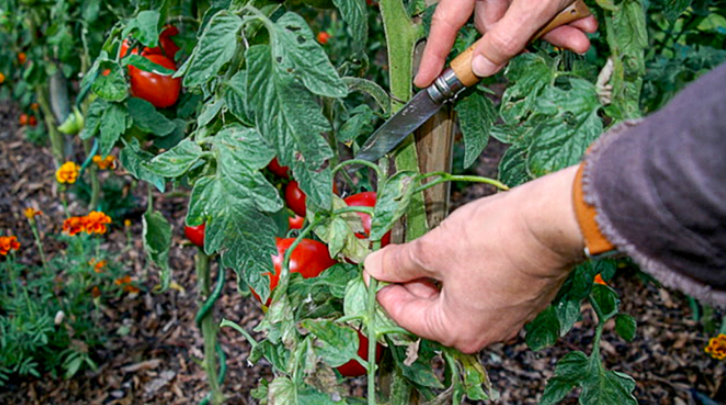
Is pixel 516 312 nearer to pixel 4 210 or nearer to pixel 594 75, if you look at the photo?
pixel 594 75

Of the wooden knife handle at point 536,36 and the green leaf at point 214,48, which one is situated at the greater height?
the green leaf at point 214,48

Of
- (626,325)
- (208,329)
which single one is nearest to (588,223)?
(626,325)

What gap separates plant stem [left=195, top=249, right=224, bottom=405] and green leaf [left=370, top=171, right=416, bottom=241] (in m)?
0.68

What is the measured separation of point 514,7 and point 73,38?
5.06 feet

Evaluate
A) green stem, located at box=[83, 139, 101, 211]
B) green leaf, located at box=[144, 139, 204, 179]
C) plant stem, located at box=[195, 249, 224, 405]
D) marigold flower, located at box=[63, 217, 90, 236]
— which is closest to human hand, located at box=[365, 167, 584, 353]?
green leaf, located at box=[144, 139, 204, 179]

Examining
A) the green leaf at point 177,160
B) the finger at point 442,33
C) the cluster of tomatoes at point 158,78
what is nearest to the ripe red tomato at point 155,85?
the cluster of tomatoes at point 158,78

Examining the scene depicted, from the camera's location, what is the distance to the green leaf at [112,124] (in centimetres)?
103

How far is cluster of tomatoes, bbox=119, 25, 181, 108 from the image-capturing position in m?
1.05

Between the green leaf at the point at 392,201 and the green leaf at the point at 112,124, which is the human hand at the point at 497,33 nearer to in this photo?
the green leaf at the point at 392,201

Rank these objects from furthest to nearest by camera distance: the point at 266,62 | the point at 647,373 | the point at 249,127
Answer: the point at 647,373
the point at 249,127
the point at 266,62

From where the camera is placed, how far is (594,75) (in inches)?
31.5

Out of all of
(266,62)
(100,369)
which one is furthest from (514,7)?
(100,369)

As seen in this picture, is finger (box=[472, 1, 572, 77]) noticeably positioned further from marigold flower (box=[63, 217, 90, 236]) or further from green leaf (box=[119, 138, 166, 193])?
marigold flower (box=[63, 217, 90, 236])

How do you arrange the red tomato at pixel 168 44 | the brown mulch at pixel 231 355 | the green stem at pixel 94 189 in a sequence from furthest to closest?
the green stem at pixel 94 189 < the brown mulch at pixel 231 355 < the red tomato at pixel 168 44
